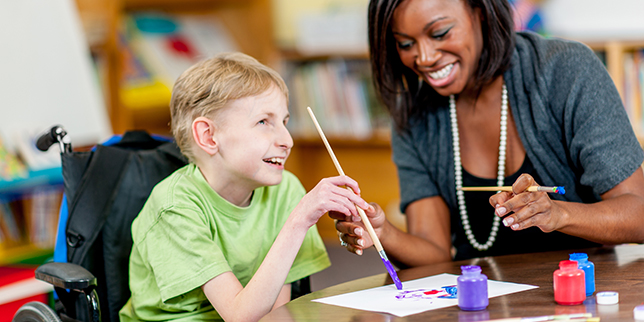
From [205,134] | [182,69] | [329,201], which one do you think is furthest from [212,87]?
[182,69]

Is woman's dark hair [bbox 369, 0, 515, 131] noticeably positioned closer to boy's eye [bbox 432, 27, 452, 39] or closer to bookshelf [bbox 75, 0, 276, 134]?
boy's eye [bbox 432, 27, 452, 39]

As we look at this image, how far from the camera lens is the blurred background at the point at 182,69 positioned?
237cm

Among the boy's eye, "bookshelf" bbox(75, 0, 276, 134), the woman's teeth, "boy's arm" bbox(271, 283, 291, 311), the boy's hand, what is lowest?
"boy's arm" bbox(271, 283, 291, 311)

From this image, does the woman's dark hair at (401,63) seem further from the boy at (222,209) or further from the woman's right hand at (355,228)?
the woman's right hand at (355,228)

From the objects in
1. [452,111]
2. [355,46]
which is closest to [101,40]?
[355,46]

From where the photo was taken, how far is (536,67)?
1.45 meters

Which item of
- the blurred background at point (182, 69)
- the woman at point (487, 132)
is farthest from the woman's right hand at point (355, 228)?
the blurred background at point (182, 69)

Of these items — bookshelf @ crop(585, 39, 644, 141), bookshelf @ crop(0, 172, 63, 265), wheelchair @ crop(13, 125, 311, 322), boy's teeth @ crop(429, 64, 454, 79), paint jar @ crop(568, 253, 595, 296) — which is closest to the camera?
paint jar @ crop(568, 253, 595, 296)

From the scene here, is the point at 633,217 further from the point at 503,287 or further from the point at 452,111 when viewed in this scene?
the point at 452,111

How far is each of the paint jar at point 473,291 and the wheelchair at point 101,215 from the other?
52 centimetres

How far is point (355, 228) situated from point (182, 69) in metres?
2.02

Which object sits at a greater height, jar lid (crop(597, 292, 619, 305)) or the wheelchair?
the wheelchair

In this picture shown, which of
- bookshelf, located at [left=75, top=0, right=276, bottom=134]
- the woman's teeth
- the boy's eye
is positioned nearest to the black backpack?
the woman's teeth

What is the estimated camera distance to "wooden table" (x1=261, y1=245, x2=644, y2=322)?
89 cm
